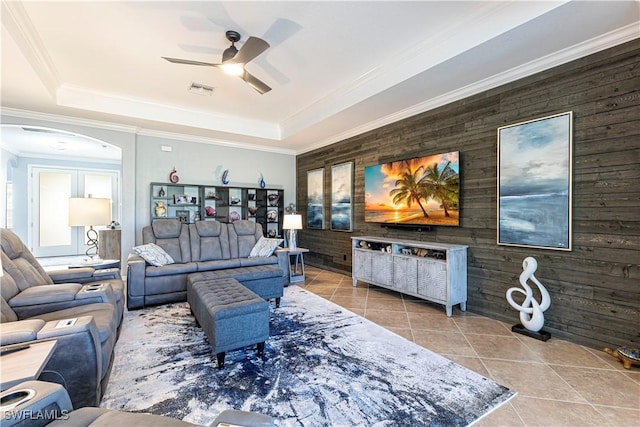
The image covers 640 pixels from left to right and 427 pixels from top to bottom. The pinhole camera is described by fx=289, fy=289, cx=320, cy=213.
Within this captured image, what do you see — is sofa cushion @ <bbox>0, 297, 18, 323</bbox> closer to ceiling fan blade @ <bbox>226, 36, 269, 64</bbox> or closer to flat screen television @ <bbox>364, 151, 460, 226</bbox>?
ceiling fan blade @ <bbox>226, 36, 269, 64</bbox>

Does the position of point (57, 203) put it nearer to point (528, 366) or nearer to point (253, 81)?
point (253, 81)

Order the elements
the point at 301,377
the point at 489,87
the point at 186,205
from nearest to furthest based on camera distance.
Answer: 1. the point at 301,377
2. the point at 489,87
3. the point at 186,205

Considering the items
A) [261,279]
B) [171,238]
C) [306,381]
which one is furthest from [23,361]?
[171,238]

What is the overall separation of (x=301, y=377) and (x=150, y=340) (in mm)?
1602

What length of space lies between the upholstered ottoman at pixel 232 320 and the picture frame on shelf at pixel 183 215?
11.4 ft

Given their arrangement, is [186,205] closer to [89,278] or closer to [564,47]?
[89,278]

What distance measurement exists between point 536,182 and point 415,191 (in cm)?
153

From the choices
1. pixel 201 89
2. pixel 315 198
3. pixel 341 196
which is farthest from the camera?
pixel 315 198

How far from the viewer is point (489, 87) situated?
3373 millimetres

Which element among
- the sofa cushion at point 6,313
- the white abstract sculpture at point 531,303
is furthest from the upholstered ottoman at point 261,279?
the white abstract sculpture at point 531,303

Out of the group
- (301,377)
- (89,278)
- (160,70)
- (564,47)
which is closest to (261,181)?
(160,70)

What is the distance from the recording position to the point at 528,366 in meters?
2.35

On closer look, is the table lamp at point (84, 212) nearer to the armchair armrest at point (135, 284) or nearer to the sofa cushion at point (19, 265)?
the armchair armrest at point (135, 284)

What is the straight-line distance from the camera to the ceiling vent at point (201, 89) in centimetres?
406
